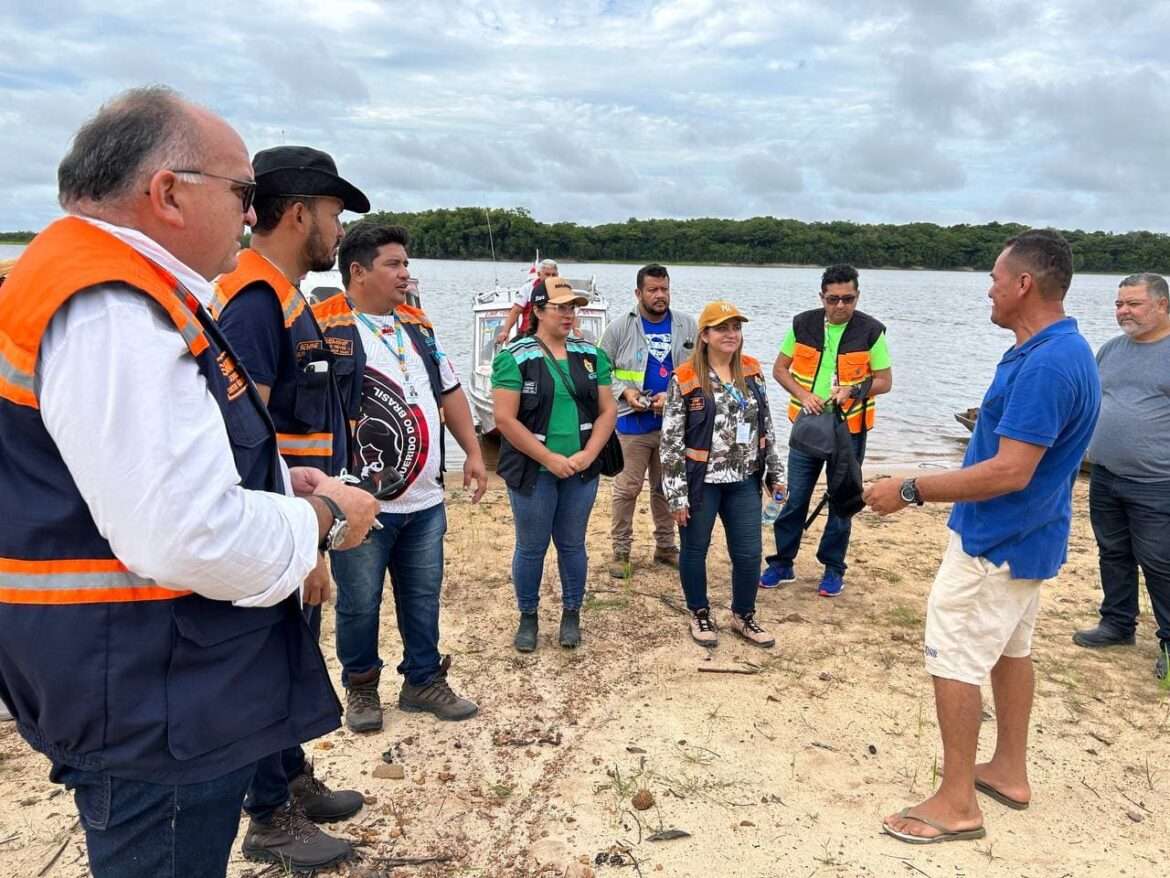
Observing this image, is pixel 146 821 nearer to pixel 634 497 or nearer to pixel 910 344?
pixel 634 497

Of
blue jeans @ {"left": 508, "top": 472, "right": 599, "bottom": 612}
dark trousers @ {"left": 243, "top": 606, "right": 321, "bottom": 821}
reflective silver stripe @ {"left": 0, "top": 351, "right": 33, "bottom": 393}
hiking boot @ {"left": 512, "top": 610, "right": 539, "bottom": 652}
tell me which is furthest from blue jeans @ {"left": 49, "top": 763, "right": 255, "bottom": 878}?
hiking boot @ {"left": 512, "top": 610, "right": 539, "bottom": 652}

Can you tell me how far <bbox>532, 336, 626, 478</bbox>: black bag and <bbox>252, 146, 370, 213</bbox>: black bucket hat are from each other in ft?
5.86

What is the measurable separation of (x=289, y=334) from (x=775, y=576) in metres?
4.05

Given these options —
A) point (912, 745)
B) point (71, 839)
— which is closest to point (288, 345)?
point (71, 839)

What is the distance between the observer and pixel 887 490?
2.90 meters

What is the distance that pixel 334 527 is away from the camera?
5.57ft

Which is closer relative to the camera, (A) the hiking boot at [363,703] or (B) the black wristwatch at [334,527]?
(B) the black wristwatch at [334,527]

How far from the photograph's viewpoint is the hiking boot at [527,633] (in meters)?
4.37

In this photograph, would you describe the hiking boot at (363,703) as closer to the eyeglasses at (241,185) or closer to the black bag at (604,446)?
the black bag at (604,446)

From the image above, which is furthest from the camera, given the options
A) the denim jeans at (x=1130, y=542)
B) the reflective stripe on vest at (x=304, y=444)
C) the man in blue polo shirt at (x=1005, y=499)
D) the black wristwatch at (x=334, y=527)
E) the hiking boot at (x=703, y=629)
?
the hiking boot at (x=703, y=629)

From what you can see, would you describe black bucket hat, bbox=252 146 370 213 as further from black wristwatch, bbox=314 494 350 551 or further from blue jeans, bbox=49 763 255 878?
blue jeans, bbox=49 763 255 878

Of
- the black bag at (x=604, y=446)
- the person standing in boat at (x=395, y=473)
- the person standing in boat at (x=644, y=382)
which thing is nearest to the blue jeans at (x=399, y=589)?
the person standing in boat at (x=395, y=473)

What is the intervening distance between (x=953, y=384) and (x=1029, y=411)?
19.4 m

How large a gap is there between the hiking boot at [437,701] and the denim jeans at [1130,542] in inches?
150
